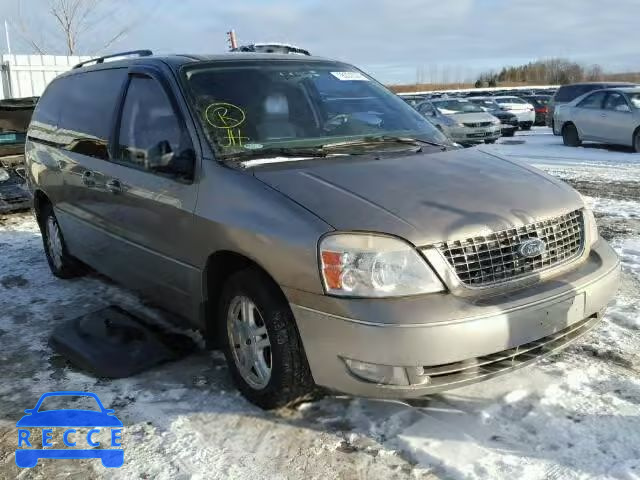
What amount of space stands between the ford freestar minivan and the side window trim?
1 centimetres

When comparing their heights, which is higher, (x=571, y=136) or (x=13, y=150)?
(x=13, y=150)

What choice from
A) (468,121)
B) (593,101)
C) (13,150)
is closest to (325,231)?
(13,150)

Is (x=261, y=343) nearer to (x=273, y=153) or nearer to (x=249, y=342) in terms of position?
(x=249, y=342)

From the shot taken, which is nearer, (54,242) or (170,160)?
(170,160)

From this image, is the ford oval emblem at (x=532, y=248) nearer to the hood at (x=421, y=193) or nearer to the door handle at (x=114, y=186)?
the hood at (x=421, y=193)

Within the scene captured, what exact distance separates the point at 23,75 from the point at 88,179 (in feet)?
38.4

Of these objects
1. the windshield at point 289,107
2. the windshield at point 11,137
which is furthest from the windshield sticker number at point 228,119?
the windshield at point 11,137

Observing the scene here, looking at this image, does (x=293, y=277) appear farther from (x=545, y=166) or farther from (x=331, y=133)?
(x=545, y=166)

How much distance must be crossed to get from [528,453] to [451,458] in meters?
0.34

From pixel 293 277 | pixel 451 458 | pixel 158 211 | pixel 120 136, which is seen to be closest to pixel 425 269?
pixel 293 277

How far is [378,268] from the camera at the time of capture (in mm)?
2732

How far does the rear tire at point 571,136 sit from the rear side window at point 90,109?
554 inches

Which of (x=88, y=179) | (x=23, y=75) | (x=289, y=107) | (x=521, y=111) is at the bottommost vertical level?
(x=88, y=179)

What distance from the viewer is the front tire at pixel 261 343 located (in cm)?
299
